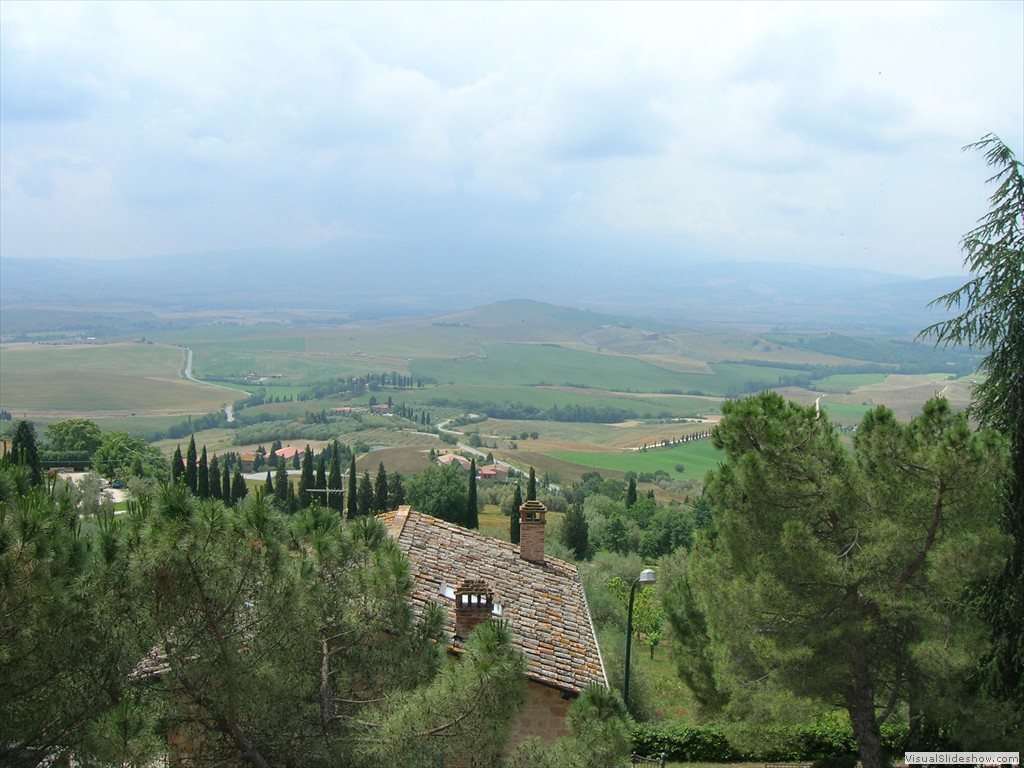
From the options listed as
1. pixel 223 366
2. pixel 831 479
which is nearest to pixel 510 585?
pixel 831 479

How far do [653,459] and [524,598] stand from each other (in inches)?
3397

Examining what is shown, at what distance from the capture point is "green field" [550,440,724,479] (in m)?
93.8

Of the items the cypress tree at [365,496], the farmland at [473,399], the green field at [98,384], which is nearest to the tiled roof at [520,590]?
the cypress tree at [365,496]

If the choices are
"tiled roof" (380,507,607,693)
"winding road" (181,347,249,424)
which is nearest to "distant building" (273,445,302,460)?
"winding road" (181,347,249,424)

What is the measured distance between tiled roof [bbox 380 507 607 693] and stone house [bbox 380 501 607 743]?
0.7 inches

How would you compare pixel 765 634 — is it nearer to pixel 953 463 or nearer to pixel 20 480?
pixel 953 463

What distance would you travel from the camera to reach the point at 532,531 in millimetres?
17547

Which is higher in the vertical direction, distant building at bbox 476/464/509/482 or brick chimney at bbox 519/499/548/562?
brick chimney at bbox 519/499/548/562

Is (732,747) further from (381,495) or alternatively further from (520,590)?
(381,495)

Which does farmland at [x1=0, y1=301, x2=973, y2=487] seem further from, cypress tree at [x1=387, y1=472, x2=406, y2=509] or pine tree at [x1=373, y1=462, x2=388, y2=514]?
pine tree at [x1=373, y1=462, x2=388, y2=514]

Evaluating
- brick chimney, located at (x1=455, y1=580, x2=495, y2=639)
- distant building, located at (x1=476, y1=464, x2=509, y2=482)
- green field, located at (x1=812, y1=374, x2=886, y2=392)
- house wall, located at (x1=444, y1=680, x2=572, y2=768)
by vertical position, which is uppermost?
brick chimney, located at (x1=455, y1=580, x2=495, y2=639)

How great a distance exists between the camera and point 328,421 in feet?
405

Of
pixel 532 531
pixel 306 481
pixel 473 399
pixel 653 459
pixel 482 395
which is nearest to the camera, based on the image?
pixel 532 531

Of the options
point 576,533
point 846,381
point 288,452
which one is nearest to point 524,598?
point 576,533
